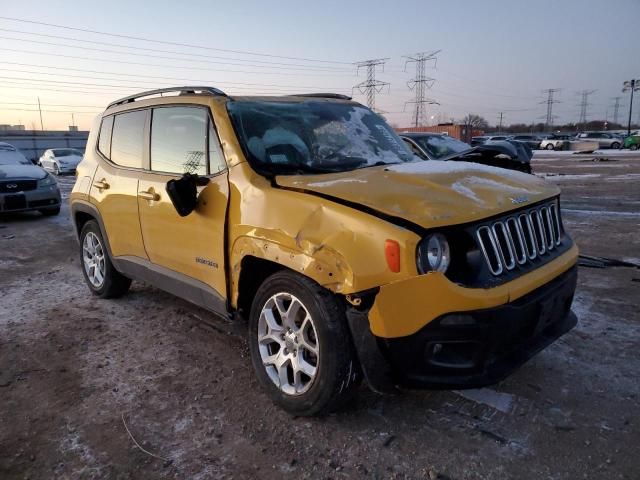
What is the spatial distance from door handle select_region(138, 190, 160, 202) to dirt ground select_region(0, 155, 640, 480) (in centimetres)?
116

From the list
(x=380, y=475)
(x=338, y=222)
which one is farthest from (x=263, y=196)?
(x=380, y=475)

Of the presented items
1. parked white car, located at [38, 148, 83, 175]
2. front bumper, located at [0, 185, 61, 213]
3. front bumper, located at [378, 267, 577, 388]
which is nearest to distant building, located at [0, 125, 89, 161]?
parked white car, located at [38, 148, 83, 175]

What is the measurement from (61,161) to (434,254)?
24.7 meters

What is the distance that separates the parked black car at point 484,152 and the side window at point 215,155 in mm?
4038

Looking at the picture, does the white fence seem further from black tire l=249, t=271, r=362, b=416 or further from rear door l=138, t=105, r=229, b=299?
black tire l=249, t=271, r=362, b=416

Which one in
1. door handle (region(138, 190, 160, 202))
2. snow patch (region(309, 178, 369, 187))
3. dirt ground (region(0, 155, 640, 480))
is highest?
snow patch (region(309, 178, 369, 187))

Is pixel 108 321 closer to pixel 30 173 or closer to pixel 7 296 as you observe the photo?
pixel 7 296

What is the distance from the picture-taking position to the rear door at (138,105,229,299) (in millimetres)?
3296

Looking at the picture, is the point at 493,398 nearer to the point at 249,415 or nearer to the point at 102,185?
the point at 249,415

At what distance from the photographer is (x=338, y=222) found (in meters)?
2.52

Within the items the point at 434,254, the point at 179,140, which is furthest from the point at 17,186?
the point at 434,254

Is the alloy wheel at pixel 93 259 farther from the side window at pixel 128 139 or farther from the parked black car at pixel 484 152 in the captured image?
the parked black car at pixel 484 152

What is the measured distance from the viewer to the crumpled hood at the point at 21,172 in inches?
401

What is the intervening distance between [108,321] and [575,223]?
7.44 meters
